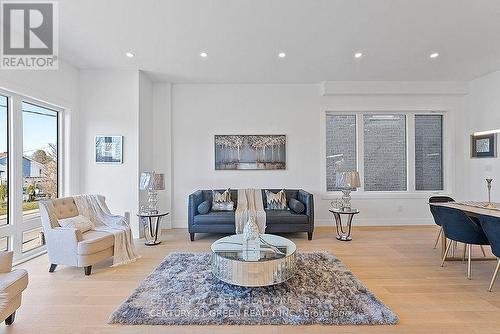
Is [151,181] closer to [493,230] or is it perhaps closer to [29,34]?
[29,34]

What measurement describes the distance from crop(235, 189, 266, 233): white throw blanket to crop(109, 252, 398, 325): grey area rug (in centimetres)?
140

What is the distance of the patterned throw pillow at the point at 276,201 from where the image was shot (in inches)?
195

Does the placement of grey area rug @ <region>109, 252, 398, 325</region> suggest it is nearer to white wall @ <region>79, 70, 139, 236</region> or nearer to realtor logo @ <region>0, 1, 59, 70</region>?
white wall @ <region>79, 70, 139, 236</region>

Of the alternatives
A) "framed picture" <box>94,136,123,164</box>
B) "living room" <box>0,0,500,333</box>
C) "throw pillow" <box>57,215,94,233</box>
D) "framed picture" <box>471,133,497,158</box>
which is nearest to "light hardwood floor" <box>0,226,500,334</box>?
"living room" <box>0,0,500,333</box>

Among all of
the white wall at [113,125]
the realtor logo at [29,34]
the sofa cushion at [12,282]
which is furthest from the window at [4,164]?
the sofa cushion at [12,282]

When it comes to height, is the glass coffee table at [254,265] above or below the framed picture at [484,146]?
below

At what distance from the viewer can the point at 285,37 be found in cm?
362

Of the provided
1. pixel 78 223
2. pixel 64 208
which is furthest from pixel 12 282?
pixel 64 208

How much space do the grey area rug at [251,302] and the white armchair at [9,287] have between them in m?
0.77

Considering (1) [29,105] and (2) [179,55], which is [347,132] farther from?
(1) [29,105]

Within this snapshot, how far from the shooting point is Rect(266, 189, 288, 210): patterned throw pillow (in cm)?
496

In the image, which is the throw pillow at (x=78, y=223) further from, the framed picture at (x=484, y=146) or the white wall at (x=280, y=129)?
the framed picture at (x=484, y=146)

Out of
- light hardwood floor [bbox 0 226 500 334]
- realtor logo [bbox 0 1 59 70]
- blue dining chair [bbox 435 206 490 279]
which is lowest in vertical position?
light hardwood floor [bbox 0 226 500 334]

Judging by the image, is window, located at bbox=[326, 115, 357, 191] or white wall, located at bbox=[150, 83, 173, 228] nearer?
white wall, located at bbox=[150, 83, 173, 228]
